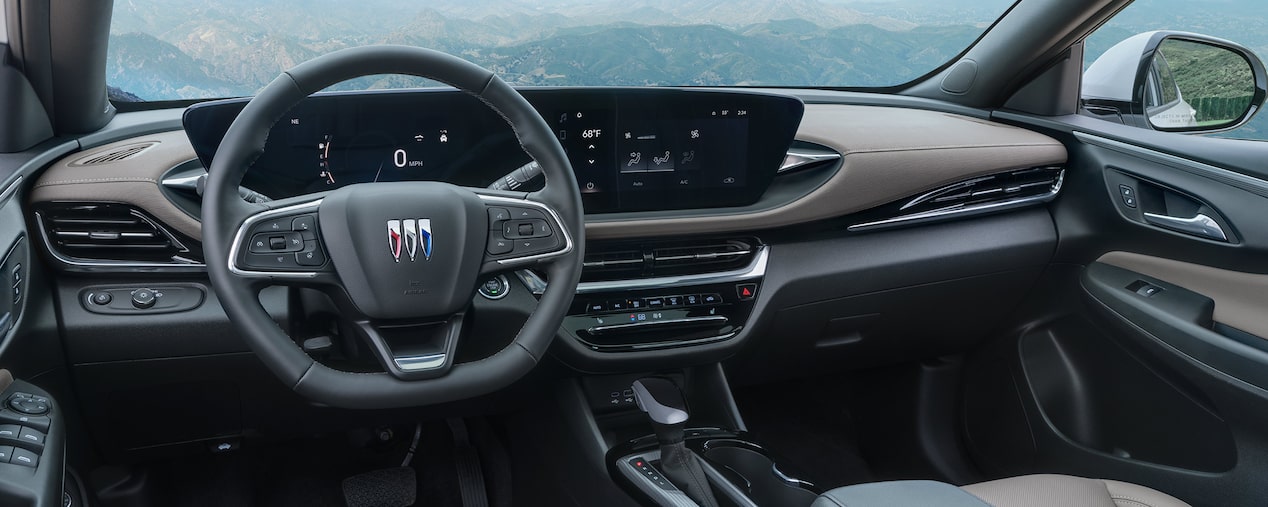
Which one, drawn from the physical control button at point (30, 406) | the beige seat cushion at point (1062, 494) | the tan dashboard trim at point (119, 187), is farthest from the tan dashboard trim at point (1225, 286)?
the physical control button at point (30, 406)

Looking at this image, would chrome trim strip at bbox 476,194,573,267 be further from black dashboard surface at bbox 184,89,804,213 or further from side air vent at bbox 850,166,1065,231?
side air vent at bbox 850,166,1065,231

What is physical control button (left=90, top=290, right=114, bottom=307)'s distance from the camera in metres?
1.63

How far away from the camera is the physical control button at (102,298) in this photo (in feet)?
5.36

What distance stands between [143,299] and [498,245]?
0.81 meters

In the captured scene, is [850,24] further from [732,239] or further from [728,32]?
[732,239]

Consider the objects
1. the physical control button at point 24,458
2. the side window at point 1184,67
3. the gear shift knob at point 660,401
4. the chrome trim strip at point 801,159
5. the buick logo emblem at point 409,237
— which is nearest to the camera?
the physical control button at point 24,458

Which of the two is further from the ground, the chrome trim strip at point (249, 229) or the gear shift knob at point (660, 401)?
the chrome trim strip at point (249, 229)

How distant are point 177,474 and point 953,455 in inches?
90.6

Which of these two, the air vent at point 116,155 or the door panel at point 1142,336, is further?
the door panel at point 1142,336

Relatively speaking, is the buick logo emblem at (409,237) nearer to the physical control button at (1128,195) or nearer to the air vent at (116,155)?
the air vent at (116,155)

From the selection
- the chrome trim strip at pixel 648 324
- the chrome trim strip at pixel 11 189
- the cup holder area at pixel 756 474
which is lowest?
the cup holder area at pixel 756 474

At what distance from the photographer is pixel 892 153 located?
2068 mm

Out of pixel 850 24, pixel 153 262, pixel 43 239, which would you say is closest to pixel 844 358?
pixel 850 24

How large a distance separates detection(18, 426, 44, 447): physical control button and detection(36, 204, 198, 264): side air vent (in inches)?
16.2
